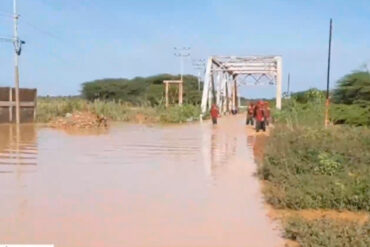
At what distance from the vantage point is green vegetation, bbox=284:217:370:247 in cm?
541

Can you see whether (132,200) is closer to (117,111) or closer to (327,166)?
(327,166)

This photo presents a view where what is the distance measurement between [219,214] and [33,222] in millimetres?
2595

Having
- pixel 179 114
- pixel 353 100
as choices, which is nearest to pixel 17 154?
pixel 353 100

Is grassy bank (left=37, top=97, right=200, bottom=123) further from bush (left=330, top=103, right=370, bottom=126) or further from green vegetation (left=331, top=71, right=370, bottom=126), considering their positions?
bush (left=330, top=103, right=370, bottom=126)

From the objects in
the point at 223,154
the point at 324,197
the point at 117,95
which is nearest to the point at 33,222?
the point at 324,197

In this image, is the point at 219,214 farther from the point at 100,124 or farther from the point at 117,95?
the point at 117,95

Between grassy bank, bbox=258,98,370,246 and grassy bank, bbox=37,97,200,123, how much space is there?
2419 centimetres

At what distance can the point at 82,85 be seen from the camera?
84625mm

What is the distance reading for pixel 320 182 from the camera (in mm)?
8156

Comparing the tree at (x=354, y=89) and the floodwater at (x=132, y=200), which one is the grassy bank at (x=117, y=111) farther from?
the floodwater at (x=132, y=200)

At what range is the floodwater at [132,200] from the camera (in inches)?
251

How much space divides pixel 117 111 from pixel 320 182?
31097 mm

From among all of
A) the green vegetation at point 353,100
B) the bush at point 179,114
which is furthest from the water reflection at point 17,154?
the bush at point 179,114

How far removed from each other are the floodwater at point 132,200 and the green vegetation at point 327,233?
0.29 meters
